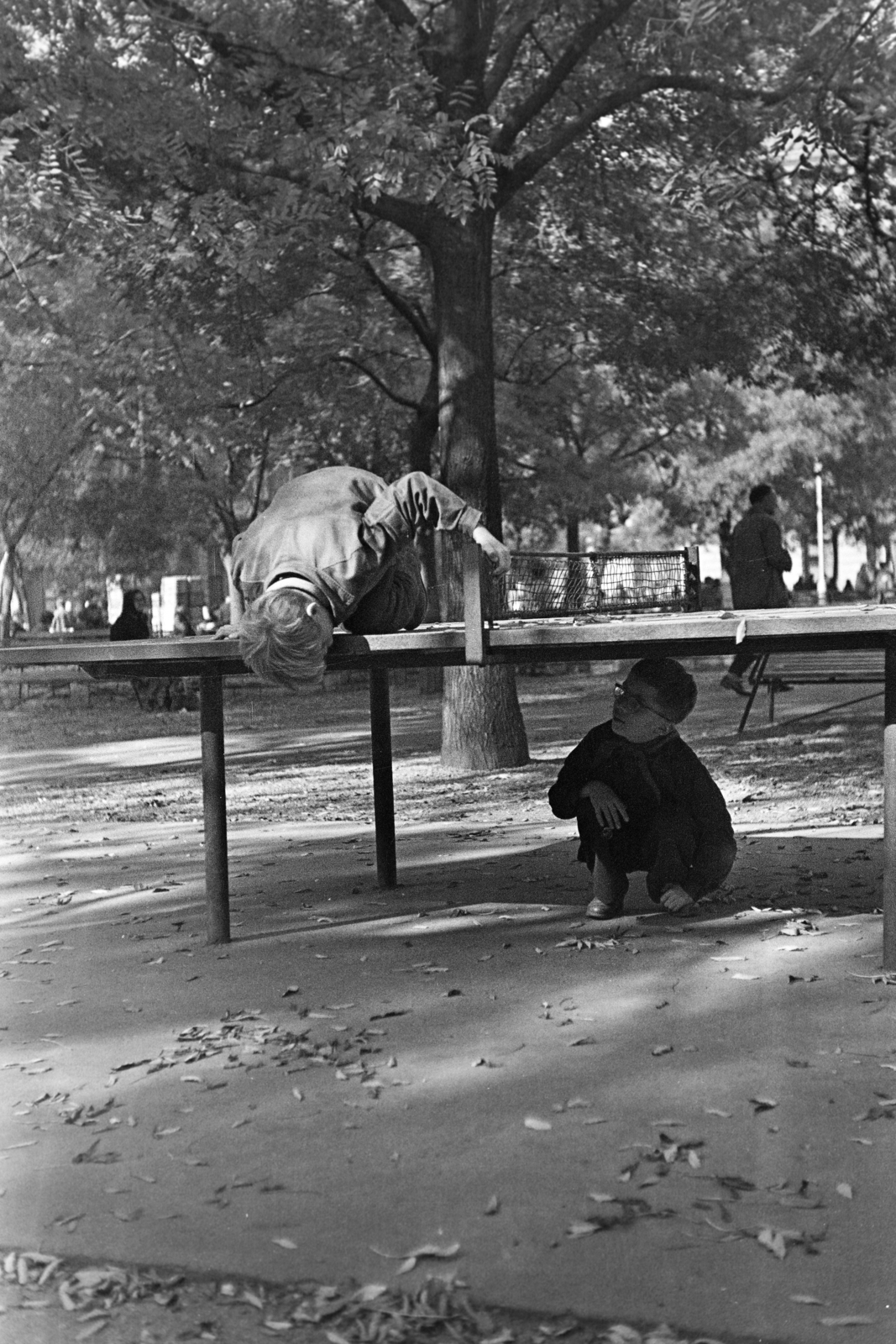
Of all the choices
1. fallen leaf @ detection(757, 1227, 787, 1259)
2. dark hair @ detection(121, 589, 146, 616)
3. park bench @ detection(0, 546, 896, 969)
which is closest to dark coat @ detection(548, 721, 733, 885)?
park bench @ detection(0, 546, 896, 969)

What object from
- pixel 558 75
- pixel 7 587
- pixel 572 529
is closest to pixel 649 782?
pixel 558 75

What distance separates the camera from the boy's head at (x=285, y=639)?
5.92 metres

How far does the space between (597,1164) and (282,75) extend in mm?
10354

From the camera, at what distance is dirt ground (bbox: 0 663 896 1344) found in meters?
3.45

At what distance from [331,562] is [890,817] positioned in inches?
93.0

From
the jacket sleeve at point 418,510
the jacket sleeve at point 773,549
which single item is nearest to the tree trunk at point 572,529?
the jacket sleeve at point 773,549

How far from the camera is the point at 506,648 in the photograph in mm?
6277

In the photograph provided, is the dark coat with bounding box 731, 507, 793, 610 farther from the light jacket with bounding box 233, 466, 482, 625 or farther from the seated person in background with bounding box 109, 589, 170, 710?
the light jacket with bounding box 233, 466, 482, 625

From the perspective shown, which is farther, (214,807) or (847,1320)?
(214,807)

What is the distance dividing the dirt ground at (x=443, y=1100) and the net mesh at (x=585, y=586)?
1427 millimetres

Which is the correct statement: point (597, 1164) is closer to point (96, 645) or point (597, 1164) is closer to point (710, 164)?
point (96, 645)

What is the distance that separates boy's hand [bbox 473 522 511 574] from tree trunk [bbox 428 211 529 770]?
7117mm

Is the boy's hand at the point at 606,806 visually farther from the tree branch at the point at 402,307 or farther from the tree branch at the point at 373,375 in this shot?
the tree branch at the point at 373,375

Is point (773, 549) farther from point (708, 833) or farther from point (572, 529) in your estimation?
point (572, 529)
